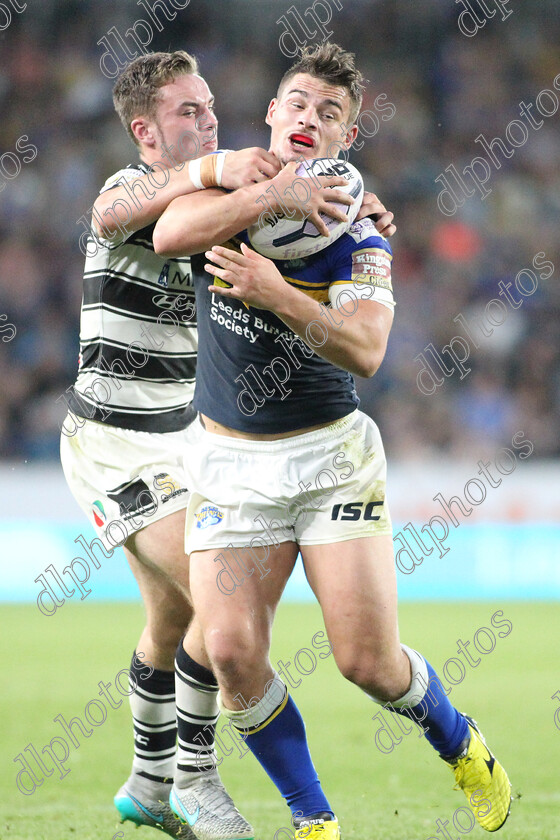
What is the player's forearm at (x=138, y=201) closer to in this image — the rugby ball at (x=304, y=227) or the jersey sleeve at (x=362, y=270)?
the rugby ball at (x=304, y=227)

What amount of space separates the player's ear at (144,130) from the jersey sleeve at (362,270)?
1.03 metres

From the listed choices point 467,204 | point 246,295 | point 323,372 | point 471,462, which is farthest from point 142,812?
point 467,204

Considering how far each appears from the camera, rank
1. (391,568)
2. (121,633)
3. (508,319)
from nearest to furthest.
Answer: (391,568), (121,633), (508,319)

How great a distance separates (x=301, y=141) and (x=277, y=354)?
673 millimetres

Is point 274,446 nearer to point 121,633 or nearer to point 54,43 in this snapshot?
point 121,633

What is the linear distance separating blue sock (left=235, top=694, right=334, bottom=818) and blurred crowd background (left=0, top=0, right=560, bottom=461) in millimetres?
7626

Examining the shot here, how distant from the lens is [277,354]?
3260mm

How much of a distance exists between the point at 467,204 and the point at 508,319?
70.1 inches

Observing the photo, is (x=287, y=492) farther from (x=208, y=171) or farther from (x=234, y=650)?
(x=208, y=171)

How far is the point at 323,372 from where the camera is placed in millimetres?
3354

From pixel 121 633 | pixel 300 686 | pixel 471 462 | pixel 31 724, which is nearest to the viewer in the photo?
pixel 31 724

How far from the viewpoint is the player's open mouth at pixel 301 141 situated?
3203 mm

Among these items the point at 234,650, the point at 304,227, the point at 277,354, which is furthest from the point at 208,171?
the point at 234,650

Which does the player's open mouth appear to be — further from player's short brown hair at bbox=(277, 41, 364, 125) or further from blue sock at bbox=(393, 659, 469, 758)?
blue sock at bbox=(393, 659, 469, 758)
